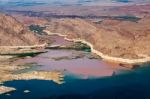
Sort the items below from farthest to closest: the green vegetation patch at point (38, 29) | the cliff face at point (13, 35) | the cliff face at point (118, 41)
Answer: the green vegetation patch at point (38, 29) → the cliff face at point (13, 35) → the cliff face at point (118, 41)

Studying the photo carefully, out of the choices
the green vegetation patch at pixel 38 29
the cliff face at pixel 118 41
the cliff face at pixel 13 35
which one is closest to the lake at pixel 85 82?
the cliff face at pixel 118 41

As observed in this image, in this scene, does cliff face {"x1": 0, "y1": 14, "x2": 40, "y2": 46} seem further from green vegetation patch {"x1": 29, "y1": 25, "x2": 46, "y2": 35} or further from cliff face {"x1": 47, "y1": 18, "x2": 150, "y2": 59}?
green vegetation patch {"x1": 29, "y1": 25, "x2": 46, "y2": 35}

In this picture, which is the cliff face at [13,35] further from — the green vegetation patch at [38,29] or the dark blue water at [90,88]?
the dark blue water at [90,88]

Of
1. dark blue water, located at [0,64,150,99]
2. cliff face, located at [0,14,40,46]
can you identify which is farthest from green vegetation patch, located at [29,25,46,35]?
dark blue water, located at [0,64,150,99]

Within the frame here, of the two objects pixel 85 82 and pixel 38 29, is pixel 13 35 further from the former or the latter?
pixel 85 82

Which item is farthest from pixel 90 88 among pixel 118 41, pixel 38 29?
pixel 38 29

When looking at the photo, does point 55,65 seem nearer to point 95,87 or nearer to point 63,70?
point 63,70
